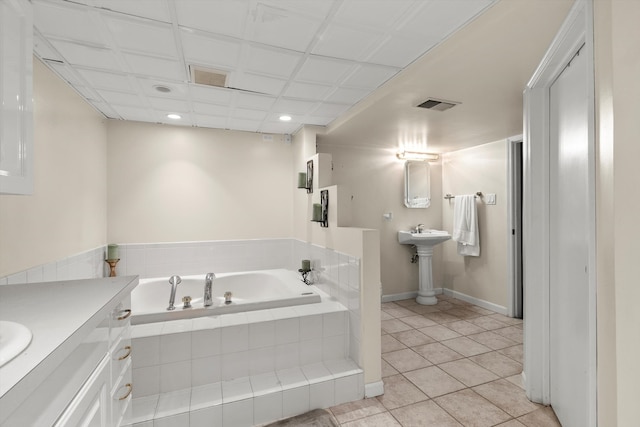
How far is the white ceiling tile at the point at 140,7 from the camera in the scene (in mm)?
1331

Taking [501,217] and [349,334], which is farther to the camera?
[501,217]

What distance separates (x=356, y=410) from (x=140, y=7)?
8.04 ft

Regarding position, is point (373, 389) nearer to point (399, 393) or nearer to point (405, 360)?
point (399, 393)

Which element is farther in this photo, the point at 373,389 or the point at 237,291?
the point at 237,291

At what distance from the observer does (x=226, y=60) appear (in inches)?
73.0

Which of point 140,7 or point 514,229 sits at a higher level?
point 140,7

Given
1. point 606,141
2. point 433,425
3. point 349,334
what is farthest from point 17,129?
point 433,425

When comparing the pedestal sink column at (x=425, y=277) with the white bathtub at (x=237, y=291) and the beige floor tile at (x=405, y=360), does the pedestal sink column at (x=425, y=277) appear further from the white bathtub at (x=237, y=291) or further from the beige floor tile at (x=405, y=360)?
the white bathtub at (x=237, y=291)

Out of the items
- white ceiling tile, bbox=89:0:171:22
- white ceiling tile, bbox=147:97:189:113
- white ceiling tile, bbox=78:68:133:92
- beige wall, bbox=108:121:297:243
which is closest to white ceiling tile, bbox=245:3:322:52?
white ceiling tile, bbox=89:0:171:22

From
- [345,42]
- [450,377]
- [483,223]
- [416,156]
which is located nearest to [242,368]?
[450,377]

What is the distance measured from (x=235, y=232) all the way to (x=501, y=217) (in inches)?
121

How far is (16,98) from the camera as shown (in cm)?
102

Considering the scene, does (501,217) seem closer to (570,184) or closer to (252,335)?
(570,184)

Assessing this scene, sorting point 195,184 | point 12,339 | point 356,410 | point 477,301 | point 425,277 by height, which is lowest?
point 356,410
